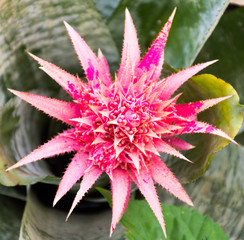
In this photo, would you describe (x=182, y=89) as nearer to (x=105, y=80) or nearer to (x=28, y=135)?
(x=105, y=80)

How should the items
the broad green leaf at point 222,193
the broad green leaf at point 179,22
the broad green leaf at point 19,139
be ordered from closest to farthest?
the broad green leaf at point 19,139, the broad green leaf at point 179,22, the broad green leaf at point 222,193

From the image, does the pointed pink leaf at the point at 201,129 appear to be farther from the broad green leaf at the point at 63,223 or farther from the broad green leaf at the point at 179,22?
the broad green leaf at the point at 63,223

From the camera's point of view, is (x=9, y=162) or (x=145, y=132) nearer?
(x=145, y=132)

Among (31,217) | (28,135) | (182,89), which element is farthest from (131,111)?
(31,217)

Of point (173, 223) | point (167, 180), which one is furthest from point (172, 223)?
point (167, 180)

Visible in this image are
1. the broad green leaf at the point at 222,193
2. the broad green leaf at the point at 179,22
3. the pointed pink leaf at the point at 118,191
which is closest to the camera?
the pointed pink leaf at the point at 118,191

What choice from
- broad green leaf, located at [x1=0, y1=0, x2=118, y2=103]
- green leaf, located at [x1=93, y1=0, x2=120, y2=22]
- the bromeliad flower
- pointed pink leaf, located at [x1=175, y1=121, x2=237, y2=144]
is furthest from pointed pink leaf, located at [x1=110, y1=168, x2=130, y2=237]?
green leaf, located at [x1=93, y1=0, x2=120, y2=22]

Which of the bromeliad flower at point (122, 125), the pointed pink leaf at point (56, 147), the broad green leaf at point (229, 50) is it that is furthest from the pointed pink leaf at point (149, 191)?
the broad green leaf at point (229, 50)

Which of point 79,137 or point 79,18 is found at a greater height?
point 79,18
